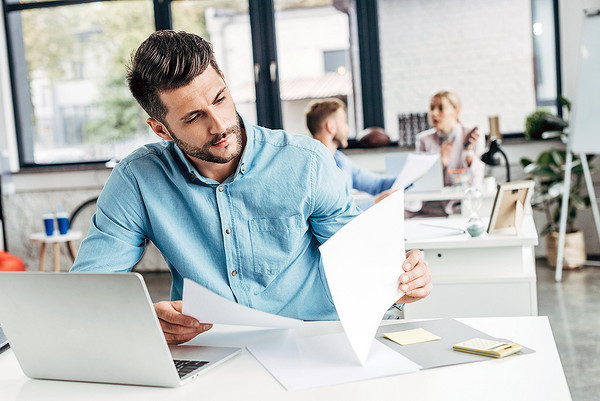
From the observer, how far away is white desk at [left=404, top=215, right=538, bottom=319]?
2465 millimetres

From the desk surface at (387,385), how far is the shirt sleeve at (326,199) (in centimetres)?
39

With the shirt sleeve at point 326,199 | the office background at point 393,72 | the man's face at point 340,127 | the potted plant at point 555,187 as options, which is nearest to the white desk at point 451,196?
the man's face at point 340,127

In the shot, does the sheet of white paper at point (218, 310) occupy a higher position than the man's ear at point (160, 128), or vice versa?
the man's ear at point (160, 128)

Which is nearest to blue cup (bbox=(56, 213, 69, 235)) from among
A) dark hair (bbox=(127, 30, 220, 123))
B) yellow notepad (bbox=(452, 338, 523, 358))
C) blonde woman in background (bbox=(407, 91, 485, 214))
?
blonde woman in background (bbox=(407, 91, 485, 214))

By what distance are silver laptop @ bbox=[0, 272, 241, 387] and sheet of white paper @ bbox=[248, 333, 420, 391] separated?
11 centimetres

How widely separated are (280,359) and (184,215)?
17.4 inches

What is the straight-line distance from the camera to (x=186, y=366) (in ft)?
3.85

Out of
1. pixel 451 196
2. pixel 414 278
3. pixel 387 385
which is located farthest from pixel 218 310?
pixel 451 196

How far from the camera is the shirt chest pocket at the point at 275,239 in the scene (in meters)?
1.49

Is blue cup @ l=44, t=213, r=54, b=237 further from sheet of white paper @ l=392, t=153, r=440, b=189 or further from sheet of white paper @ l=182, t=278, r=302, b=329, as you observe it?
sheet of white paper @ l=182, t=278, r=302, b=329

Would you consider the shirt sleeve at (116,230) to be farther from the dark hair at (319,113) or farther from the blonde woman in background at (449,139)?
the blonde woman in background at (449,139)

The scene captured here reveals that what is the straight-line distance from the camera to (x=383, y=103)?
548 centimetres

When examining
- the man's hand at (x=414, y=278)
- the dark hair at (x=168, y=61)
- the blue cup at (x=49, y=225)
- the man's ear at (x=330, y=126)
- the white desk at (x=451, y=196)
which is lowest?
the blue cup at (x=49, y=225)

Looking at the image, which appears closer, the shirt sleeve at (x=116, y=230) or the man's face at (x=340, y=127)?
the shirt sleeve at (x=116, y=230)
